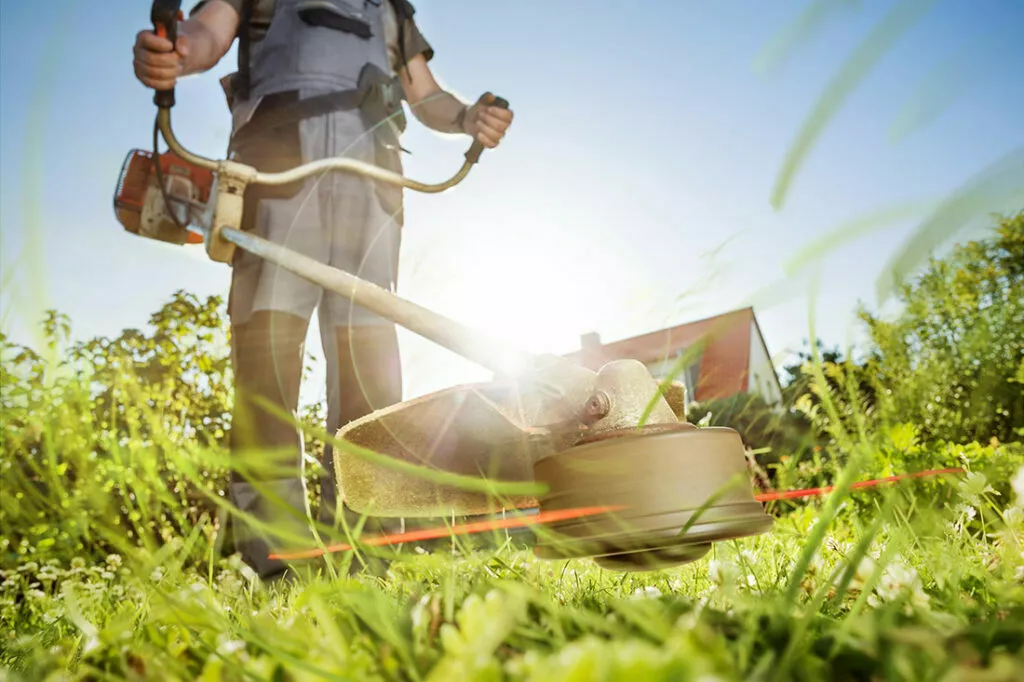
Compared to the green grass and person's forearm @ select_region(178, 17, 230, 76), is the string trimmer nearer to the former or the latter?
the green grass

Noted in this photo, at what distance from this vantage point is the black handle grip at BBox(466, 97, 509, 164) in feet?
10.3

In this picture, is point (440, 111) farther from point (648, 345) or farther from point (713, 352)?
point (648, 345)

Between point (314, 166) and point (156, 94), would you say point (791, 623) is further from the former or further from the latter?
point (156, 94)

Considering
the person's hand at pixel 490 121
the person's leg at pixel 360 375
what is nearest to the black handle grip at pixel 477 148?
the person's hand at pixel 490 121

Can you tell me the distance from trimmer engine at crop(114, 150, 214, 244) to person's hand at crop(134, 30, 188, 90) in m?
0.79

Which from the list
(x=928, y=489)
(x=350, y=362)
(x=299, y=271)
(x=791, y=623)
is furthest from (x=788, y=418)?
(x=791, y=623)

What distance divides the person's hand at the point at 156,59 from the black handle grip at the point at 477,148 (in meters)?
1.20

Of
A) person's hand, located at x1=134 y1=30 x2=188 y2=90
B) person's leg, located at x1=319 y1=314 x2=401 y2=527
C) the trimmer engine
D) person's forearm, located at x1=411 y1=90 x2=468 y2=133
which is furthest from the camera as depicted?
person's forearm, located at x1=411 y1=90 x2=468 y2=133

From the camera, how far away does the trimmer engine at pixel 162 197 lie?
138 inches

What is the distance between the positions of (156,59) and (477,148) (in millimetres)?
1313

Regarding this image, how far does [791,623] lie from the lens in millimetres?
771

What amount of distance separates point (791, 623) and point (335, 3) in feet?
11.2

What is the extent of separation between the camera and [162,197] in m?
3.51

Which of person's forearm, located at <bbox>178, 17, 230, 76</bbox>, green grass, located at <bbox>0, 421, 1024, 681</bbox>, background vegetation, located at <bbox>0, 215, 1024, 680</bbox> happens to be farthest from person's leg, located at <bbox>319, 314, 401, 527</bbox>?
green grass, located at <bbox>0, 421, 1024, 681</bbox>
